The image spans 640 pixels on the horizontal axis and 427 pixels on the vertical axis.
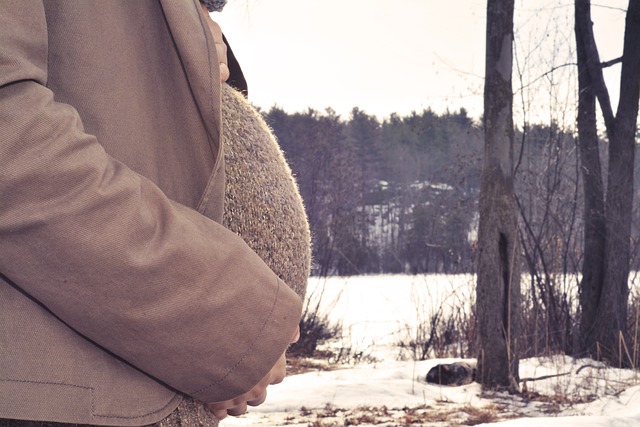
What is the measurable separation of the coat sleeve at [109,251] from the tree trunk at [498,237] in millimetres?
4772

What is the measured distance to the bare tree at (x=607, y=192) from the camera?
721cm

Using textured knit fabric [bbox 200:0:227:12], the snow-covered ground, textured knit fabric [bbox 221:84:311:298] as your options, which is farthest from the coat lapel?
the snow-covered ground

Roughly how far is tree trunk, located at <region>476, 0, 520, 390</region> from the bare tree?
2146mm

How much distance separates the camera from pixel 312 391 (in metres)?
4.88

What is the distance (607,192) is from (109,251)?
7.49m

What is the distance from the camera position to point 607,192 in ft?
24.4

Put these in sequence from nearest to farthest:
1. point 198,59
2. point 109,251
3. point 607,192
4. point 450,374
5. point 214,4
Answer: point 109,251 < point 198,59 < point 214,4 < point 450,374 < point 607,192

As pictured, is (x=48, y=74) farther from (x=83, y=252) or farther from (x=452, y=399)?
(x=452, y=399)

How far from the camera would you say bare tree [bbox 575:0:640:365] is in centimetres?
721

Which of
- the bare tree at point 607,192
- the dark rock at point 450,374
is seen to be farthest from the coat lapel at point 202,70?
the bare tree at point 607,192

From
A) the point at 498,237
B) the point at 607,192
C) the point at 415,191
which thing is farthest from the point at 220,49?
the point at 415,191

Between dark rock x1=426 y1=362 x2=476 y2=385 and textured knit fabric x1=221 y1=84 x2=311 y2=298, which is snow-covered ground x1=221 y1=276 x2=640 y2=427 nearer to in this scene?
dark rock x1=426 y1=362 x2=476 y2=385

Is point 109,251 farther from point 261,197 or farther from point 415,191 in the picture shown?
point 415,191

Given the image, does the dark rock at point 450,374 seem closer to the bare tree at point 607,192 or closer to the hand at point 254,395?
the bare tree at point 607,192
